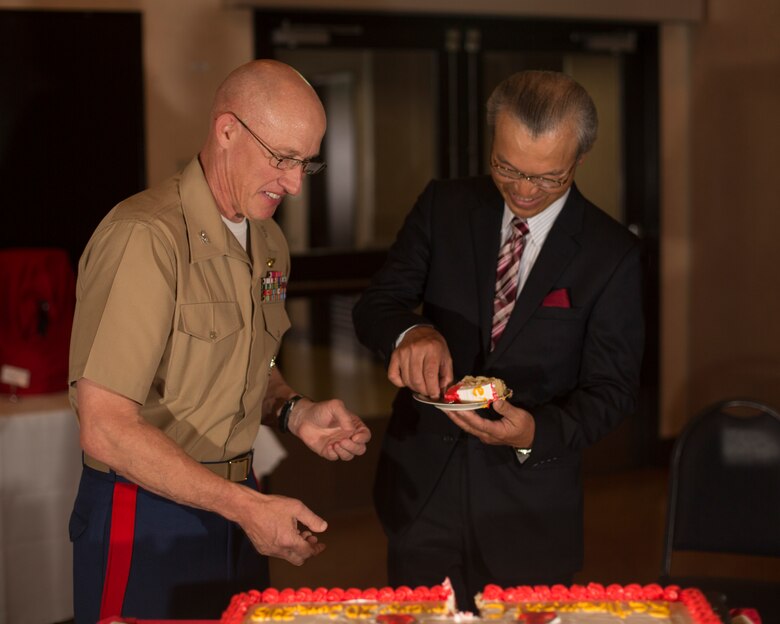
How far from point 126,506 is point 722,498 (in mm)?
1664

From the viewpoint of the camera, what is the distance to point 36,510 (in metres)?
3.55

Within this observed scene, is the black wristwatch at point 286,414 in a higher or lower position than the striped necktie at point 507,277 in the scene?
lower

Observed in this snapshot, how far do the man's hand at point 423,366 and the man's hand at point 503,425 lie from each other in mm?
72

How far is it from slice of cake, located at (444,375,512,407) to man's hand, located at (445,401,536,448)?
3 centimetres

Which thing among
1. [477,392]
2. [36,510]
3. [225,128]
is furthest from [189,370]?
[36,510]

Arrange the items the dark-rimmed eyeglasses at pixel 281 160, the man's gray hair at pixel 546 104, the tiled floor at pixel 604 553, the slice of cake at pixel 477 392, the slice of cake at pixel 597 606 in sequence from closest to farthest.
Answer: the slice of cake at pixel 597 606, the dark-rimmed eyeglasses at pixel 281 160, the slice of cake at pixel 477 392, the man's gray hair at pixel 546 104, the tiled floor at pixel 604 553

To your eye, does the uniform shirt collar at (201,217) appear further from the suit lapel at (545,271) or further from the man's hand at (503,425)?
the suit lapel at (545,271)

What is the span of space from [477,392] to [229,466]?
1.71 ft

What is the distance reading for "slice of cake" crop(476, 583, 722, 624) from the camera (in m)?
1.76

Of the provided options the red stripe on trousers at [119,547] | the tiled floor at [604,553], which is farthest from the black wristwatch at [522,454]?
the tiled floor at [604,553]

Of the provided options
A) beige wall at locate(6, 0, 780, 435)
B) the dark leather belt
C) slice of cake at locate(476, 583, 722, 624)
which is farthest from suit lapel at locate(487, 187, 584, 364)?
beige wall at locate(6, 0, 780, 435)

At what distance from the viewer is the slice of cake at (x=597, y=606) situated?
5.78 ft

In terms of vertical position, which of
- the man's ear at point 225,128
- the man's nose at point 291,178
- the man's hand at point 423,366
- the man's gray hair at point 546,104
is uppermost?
the man's gray hair at point 546,104

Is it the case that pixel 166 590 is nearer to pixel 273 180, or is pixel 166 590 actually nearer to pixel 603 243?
pixel 273 180
